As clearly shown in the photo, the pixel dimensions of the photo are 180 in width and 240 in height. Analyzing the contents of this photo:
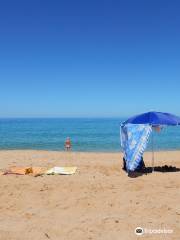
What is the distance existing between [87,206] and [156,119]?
546 centimetres

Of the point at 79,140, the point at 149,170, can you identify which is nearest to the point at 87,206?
the point at 149,170

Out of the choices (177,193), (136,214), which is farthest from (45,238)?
(177,193)

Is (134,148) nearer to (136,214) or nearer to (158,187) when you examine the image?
(158,187)

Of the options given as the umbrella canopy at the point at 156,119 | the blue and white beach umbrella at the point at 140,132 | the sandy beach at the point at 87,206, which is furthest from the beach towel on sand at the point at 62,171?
the umbrella canopy at the point at 156,119

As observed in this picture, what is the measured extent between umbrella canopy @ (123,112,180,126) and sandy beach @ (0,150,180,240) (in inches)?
78.8

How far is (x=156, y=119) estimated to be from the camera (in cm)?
1323

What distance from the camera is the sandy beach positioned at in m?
7.27

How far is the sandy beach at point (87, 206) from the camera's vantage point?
23.9 ft

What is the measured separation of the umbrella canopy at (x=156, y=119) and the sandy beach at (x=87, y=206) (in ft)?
6.56

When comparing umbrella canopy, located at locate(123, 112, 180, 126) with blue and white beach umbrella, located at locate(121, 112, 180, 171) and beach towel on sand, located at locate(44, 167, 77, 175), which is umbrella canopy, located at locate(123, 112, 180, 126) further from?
beach towel on sand, located at locate(44, 167, 77, 175)

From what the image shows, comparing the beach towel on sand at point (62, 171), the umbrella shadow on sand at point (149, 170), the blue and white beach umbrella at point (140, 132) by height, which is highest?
the blue and white beach umbrella at point (140, 132)

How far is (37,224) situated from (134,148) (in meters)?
6.52

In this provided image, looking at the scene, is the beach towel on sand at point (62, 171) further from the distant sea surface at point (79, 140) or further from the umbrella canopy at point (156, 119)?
the distant sea surface at point (79, 140)

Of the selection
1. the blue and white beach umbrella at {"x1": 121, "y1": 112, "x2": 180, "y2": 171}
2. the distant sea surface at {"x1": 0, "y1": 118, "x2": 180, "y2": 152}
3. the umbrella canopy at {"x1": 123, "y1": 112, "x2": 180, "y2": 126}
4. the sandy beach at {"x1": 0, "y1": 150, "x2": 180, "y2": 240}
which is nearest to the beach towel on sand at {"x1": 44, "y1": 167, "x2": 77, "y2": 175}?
the sandy beach at {"x1": 0, "y1": 150, "x2": 180, "y2": 240}
